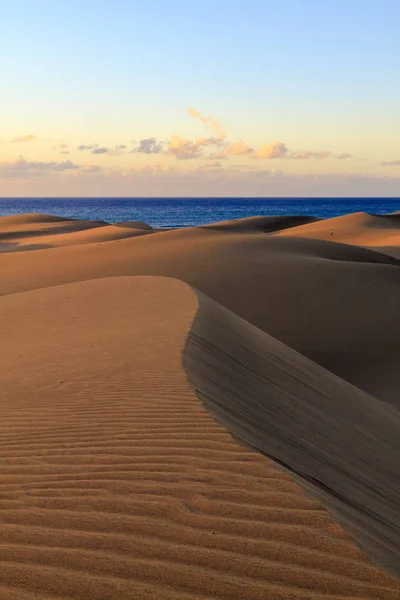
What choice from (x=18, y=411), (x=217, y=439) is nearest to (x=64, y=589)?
(x=217, y=439)

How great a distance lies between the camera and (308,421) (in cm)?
648

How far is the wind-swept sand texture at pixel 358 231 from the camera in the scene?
146 feet

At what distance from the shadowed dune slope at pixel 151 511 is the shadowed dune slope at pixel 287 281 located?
8624mm

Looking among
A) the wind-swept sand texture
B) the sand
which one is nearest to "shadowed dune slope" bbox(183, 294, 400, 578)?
the sand

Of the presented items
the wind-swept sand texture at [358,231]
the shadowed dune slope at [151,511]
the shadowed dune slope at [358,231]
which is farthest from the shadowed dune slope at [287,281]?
the shadowed dune slope at [358,231]

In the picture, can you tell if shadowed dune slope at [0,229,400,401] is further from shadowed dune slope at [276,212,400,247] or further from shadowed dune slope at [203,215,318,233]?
shadowed dune slope at [203,215,318,233]

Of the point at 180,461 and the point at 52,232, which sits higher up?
the point at 180,461

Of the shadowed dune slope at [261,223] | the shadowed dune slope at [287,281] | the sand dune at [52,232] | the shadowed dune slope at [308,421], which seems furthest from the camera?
the shadowed dune slope at [261,223]

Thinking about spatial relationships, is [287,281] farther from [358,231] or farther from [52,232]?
[52,232]

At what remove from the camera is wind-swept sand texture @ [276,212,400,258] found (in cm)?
4453

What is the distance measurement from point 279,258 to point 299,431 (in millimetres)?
18168

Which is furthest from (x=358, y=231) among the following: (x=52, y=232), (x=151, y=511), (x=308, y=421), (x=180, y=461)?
(x=151, y=511)

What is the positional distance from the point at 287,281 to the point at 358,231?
3188 centimetres

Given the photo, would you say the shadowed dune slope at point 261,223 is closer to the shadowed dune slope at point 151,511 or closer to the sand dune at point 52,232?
the sand dune at point 52,232
